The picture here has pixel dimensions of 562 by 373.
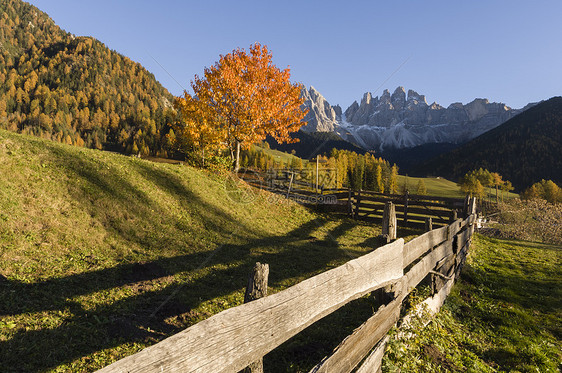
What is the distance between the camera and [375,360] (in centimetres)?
380

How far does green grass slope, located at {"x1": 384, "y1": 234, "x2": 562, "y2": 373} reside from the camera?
4.71 metres

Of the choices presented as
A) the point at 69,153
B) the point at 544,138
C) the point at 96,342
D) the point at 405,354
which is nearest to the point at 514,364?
the point at 405,354

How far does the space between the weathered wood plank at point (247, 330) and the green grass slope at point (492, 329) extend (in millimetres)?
2007

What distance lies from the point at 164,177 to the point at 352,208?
13.6 m

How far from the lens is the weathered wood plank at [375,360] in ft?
11.4

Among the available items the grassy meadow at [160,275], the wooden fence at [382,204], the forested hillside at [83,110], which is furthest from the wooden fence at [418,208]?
the forested hillside at [83,110]

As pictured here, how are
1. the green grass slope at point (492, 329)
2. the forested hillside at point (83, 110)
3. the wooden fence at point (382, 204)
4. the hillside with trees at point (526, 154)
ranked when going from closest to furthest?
the green grass slope at point (492, 329)
the wooden fence at point (382, 204)
the forested hillside at point (83, 110)
the hillside with trees at point (526, 154)

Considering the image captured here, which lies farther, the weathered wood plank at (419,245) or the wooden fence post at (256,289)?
the weathered wood plank at (419,245)

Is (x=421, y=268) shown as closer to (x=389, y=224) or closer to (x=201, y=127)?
(x=389, y=224)

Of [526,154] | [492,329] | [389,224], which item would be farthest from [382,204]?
[526,154]

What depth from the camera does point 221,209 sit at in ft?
51.1

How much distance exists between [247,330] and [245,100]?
62.7ft

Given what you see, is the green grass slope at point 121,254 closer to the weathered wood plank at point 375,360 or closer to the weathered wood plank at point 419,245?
the weathered wood plank at point 375,360

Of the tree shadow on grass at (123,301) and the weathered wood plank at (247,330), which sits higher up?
the weathered wood plank at (247,330)
